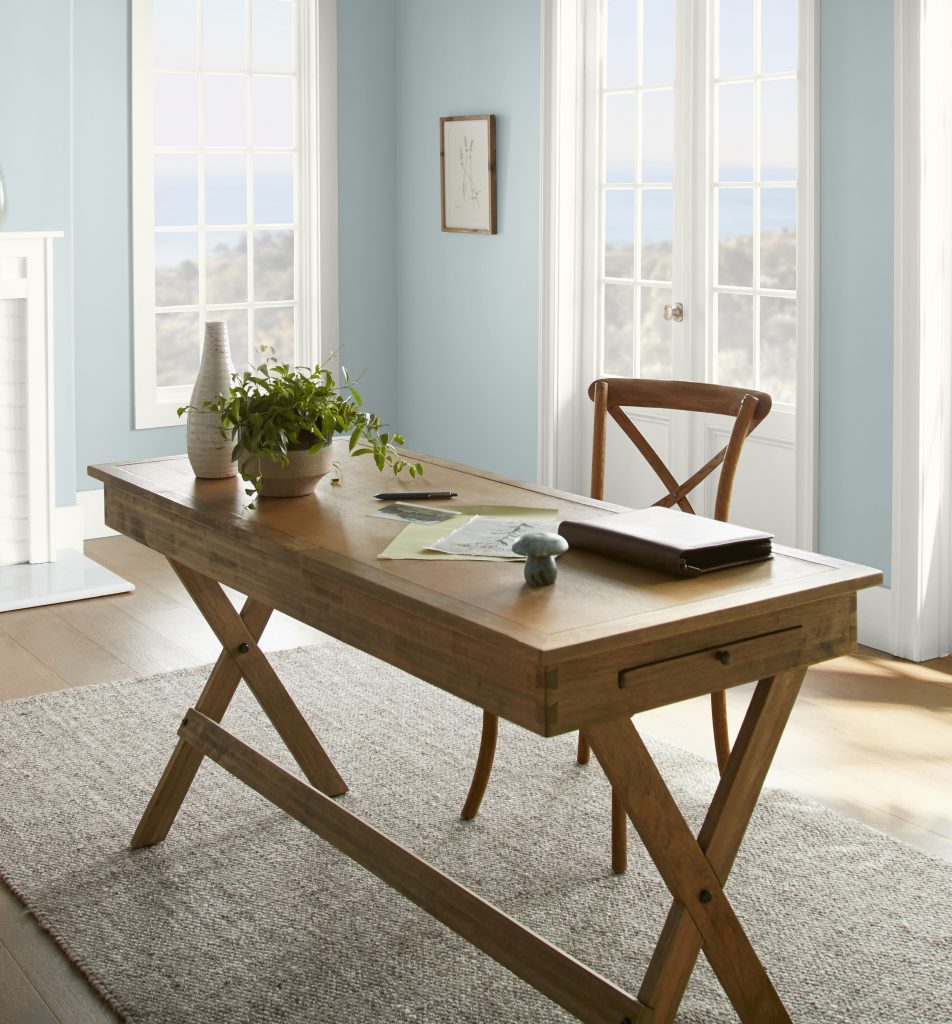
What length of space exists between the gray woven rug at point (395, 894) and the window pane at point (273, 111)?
3534 mm

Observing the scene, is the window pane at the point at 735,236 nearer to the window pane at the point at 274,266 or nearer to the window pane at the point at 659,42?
the window pane at the point at 659,42

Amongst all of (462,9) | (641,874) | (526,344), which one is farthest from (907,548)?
(462,9)

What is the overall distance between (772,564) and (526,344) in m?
3.88

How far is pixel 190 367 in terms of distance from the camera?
6.42 meters

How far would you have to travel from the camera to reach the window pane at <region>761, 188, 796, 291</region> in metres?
4.88

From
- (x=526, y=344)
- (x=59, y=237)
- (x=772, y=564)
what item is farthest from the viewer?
(x=526, y=344)

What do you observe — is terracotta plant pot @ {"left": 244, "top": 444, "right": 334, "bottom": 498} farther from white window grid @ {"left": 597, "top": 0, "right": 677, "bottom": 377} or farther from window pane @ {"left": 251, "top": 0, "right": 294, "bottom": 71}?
window pane @ {"left": 251, "top": 0, "right": 294, "bottom": 71}

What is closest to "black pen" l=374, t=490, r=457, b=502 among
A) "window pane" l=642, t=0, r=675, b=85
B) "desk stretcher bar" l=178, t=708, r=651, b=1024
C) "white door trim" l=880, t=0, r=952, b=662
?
"desk stretcher bar" l=178, t=708, r=651, b=1024

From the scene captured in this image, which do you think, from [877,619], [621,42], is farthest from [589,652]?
[621,42]

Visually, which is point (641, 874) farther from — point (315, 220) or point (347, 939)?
point (315, 220)

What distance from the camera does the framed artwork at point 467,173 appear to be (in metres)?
6.10

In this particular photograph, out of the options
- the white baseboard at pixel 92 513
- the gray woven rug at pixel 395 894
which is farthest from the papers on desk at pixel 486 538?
the white baseboard at pixel 92 513

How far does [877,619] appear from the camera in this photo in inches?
179

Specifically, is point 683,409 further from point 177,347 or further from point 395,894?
point 177,347
